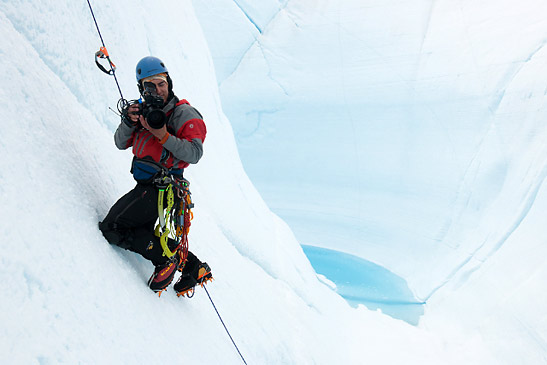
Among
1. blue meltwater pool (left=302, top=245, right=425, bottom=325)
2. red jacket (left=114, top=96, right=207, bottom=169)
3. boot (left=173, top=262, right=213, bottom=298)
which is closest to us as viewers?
red jacket (left=114, top=96, right=207, bottom=169)

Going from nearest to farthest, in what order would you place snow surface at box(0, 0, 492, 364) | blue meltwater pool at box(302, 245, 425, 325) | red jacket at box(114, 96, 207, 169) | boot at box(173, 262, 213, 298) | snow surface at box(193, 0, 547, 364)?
snow surface at box(0, 0, 492, 364)
red jacket at box(114, 96, 207, 169)
boot at box(173, 262, 213, 298)
snow surface at box(193, 0, 547, 364)
blue meltwater pool at box(302, 245, 425, 325)

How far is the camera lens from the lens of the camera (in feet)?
3.23

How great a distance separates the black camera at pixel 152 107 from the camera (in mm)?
987

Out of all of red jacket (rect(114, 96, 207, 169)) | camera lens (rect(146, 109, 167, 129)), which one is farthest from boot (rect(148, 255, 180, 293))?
camera lens (rect(146, 109, 167, 129))

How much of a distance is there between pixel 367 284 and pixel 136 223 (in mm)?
5094

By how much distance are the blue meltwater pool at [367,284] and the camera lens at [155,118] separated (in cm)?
457

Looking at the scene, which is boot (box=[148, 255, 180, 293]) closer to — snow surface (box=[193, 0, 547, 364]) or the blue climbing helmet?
the blue climbing helmet

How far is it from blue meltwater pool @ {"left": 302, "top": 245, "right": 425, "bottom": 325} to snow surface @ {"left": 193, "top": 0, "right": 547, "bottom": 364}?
14 centimetres

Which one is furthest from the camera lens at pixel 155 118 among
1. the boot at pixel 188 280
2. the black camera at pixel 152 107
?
the boot at pixel 188 280

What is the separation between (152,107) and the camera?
1.05 metres

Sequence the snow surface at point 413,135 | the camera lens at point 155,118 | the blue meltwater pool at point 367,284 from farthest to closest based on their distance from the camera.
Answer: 1. the blue meltwater pool at point 367,284
2. the snow surface at point 413,135
3. the camera lens at point 155,118

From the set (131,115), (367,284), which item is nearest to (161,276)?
(131,115)

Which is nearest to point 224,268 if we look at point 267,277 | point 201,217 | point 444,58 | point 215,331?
point 201,217

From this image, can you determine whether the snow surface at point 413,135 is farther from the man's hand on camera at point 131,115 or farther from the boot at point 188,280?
the man's hand on camera at point 131,115
